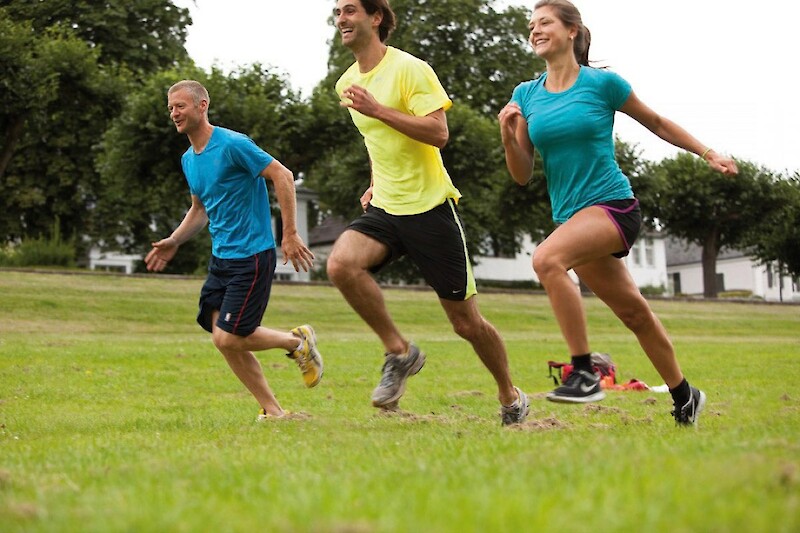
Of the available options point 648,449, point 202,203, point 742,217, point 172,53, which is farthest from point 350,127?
point 648,449

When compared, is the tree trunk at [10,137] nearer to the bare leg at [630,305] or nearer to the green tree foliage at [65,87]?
the green tree foliage at [65,87]

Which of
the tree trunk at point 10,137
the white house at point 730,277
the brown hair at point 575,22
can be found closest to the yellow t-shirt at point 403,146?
the brown hair at point 575,22

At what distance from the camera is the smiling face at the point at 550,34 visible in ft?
23.3

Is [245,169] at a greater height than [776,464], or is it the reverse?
[245,169]

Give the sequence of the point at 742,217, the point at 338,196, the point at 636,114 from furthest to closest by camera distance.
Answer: the point at 742,217 → the point at 338,196 → the point at 636,114

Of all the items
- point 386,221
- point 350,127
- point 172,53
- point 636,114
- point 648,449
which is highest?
point 172,53

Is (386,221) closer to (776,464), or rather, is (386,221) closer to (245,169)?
(245,169)

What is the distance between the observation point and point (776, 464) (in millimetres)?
3867

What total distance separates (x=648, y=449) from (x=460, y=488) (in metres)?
1.34

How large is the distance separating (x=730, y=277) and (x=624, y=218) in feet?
304

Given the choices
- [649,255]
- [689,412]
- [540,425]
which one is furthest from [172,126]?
[649,255]

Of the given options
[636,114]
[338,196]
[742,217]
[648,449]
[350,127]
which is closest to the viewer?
[648,449]

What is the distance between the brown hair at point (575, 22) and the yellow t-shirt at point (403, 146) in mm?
869

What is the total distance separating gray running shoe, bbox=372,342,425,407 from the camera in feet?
25.3
